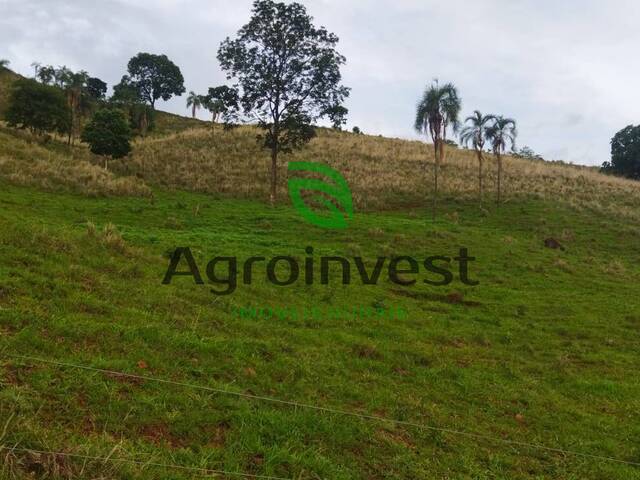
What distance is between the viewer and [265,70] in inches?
1374

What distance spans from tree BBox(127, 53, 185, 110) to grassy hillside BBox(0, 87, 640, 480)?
7637 cm

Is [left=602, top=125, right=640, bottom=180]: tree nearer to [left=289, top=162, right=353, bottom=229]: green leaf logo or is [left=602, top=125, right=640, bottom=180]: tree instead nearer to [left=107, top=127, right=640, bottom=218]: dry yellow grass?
[left=107, top=127, right=640, bottom=218]: dry yellow grass

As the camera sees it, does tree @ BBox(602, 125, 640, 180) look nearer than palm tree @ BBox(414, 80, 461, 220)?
No

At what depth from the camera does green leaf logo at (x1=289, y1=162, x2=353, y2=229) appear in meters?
27.7

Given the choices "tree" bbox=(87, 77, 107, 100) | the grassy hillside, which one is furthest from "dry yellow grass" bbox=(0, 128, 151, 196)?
"tree" bbox=(87, 77, 107, 100)

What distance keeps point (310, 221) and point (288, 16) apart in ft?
55.7

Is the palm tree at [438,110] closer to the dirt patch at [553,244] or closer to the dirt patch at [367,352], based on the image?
the dirt patch at [553,244]

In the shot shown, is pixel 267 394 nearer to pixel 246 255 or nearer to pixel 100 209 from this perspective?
pixel 246 255

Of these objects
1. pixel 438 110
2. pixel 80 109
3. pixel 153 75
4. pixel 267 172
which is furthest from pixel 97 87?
pixel 438 110

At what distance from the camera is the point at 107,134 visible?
1556 inches

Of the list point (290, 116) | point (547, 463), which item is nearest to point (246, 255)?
point (547, 463)

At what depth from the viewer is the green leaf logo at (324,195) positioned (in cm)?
2767

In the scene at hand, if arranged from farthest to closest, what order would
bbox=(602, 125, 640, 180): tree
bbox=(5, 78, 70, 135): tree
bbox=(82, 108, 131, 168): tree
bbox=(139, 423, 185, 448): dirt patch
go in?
bbox=(602, 125, 640, 180): tree < bbox=(5, 78, 70, 135): tree < bbox=(82, 108, 131, 168): tree < bbox=(139, 423, 185, 448): dirt patch

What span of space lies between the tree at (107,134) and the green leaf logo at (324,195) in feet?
47.9
